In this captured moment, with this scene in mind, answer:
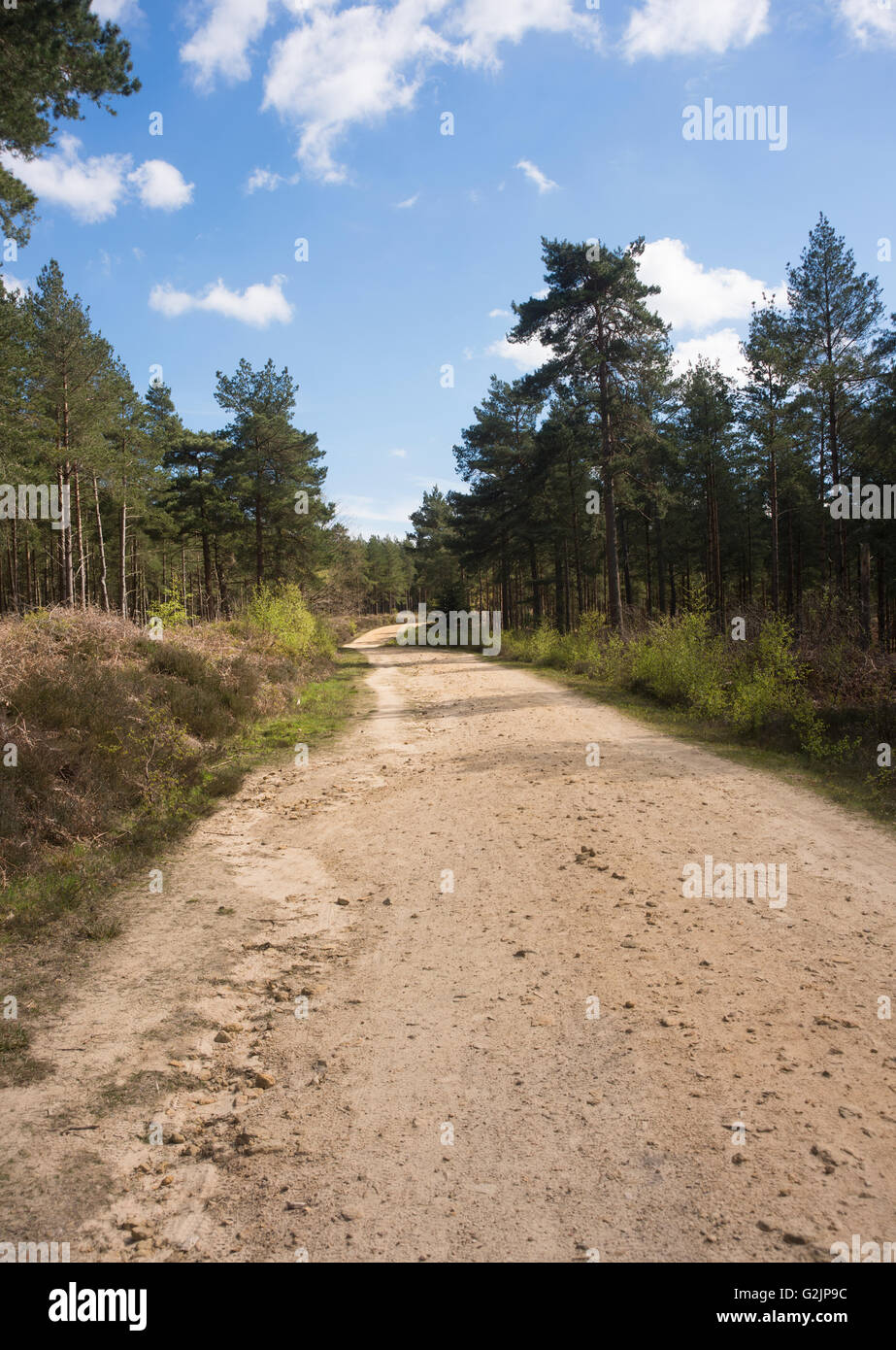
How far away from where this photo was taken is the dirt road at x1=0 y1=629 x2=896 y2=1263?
102 inches

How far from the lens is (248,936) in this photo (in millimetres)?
5148

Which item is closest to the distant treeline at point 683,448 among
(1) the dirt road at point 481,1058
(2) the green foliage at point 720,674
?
(2) the green foliage at point 720,674

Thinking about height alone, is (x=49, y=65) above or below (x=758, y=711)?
above

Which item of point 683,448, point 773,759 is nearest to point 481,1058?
point 773,759

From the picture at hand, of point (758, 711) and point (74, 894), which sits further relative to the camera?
point (758, 711)

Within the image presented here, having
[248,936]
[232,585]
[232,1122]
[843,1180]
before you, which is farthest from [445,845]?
[232,585]

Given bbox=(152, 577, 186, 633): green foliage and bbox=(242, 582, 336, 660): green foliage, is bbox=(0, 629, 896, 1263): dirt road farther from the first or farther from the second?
bbox=(242, 582, 336, 660): green foliage

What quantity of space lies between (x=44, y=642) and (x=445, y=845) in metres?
5.75

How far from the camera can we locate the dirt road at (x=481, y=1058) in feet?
8.46

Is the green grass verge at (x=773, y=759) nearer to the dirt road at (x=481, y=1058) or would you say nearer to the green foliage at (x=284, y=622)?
the dirt road at (x=481, y=1058)

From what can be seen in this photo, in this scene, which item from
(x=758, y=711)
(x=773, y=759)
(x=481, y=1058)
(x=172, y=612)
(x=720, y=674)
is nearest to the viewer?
(x=481, y=1058)

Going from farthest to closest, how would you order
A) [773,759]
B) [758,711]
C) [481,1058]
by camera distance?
1. [758,711]
2. [773,759]
3. [481,1058]

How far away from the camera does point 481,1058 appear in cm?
356

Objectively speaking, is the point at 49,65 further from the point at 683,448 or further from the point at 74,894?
the point at 683,448
